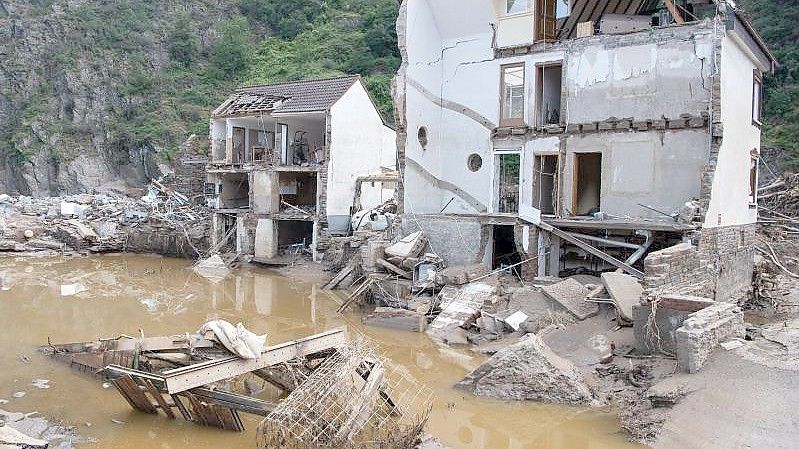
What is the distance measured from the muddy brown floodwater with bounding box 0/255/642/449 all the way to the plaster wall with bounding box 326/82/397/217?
4478 millimetres

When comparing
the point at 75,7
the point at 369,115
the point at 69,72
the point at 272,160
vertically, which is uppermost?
the point at 75,7

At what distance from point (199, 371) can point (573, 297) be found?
8853mm

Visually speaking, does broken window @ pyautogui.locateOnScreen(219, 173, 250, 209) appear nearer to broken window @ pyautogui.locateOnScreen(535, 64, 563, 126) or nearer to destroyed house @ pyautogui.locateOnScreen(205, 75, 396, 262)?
destroyed house @ pyautogui.locateOnScreen(205, 75, 396, 262)

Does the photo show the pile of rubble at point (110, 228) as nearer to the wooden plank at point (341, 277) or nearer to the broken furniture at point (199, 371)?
the wooden plank at point (341, 277)

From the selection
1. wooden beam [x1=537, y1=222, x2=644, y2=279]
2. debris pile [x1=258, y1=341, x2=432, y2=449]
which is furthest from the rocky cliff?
debris pile [x1=258, y1=341, x2=432, y2=449]

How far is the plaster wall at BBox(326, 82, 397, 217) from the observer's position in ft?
89.4

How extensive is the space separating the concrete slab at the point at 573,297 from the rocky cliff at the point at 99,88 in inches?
1454

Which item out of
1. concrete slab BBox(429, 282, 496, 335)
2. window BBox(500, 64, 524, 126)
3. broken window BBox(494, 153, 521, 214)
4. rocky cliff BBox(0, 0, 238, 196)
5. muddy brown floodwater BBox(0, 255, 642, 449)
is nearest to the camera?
muddy brown floodwater BBox(0, 255, 642, 449)

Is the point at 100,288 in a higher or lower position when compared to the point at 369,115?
lower

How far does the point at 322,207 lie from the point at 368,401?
19.3 m

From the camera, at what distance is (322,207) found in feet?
88.8

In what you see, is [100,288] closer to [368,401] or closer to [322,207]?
[322,207]

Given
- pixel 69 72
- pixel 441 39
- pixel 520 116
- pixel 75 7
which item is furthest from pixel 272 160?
pixel 75 7

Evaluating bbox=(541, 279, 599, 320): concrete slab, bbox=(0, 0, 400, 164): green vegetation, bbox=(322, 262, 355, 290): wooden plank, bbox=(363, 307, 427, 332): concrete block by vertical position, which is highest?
bbox=(0, 0, 400, 164): green vegetation
